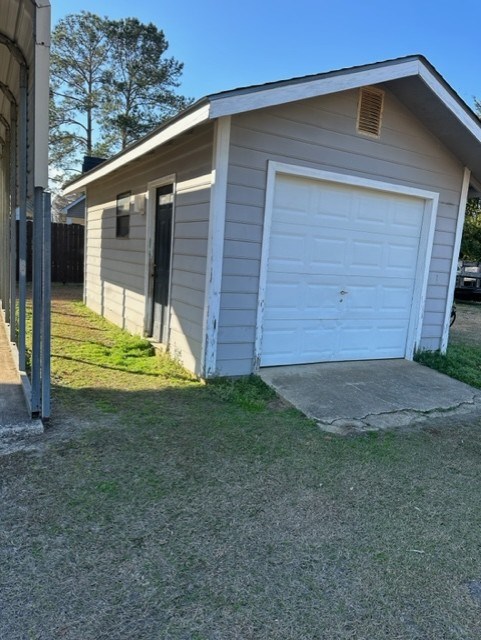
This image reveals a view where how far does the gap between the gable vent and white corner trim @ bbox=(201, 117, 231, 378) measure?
1.81 meters

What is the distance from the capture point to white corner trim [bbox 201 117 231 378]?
446 centimetres

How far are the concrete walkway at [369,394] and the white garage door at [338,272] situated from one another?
1.04 feet

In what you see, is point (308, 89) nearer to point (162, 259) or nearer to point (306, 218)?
point (306, 218)

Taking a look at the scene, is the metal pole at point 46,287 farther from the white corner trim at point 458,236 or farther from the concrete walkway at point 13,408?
the white corner trim at point 458,236

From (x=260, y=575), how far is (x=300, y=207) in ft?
13.1

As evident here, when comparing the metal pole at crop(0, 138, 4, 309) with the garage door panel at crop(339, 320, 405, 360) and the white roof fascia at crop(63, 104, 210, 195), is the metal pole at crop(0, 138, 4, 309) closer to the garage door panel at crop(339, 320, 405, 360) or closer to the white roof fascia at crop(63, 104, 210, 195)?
the white roof fascia at crop(63, 104, 210, 195)

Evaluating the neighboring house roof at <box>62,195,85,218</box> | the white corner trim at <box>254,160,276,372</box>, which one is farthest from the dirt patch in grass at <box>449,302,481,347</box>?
the neighboring house roof at <box>62,195,85,218</box>

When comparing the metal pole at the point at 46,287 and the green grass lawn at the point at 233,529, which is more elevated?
the metal pole at the point at 46,287

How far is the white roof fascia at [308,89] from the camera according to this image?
408cm

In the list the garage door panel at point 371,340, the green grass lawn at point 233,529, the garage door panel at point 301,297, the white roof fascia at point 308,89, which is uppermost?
the white roof fascia at point 308,89

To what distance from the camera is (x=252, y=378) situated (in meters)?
4.97

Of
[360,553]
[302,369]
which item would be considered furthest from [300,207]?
[360,553]

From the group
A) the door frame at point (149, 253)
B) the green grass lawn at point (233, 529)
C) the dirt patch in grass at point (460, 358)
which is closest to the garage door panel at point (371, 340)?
the dirt patch in grass at point (460, 358)

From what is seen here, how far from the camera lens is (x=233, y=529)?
2.44 metres
